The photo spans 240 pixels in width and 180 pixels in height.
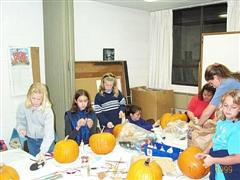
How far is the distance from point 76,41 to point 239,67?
7.96ft

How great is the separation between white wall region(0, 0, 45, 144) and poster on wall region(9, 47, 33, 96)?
0.05 meters

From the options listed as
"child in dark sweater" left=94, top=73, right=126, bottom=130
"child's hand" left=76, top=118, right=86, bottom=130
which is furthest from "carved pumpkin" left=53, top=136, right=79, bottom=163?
"child in dark sweater" left=94, top=73, right=126, bottom=130

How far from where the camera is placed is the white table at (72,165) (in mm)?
1496

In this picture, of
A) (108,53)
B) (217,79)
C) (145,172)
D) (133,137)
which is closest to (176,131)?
(133,137)

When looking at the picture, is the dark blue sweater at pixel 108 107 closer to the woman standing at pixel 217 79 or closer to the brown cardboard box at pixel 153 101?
the woman standing at pixel 217 79

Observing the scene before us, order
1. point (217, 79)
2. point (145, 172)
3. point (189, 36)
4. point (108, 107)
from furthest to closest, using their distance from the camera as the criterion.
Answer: point (189, 36), point (108, 107), point (217, 79), point (145, 172)

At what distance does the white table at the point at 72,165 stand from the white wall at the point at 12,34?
170 cm

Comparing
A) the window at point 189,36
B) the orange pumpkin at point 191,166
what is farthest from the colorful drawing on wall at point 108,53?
the orange pumpkin at point 191,166

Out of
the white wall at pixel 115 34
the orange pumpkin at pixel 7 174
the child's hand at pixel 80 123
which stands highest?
the white wall at pixel 115 34

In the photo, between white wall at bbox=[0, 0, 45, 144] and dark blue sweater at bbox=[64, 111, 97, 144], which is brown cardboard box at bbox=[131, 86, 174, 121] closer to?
white wall at bbox=[0, 0, 45, 144]

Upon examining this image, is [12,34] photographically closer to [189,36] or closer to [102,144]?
[102,144]

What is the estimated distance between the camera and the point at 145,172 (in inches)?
52.9

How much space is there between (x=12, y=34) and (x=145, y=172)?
2851 mm

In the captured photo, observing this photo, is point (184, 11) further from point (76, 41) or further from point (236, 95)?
point (236, 95)
